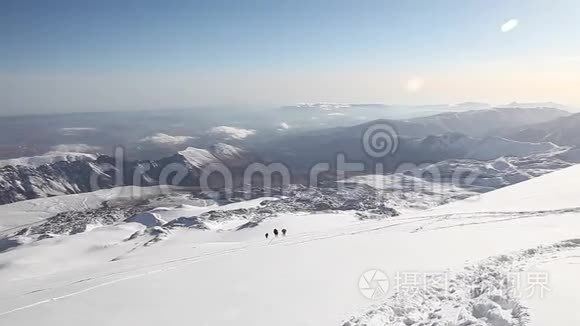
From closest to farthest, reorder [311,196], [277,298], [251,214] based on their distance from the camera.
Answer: [277,298], [251,214], [311,196]

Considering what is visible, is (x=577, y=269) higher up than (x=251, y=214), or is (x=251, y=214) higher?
(x=577, y=269)

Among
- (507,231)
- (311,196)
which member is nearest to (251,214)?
(311,196)

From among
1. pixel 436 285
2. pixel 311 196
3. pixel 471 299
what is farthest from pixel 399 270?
pixel 311 196

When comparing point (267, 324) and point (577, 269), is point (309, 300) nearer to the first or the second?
point (267, 324)

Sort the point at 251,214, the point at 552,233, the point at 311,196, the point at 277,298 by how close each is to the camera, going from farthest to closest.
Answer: the point at 311,196, the point at 251,214, the point at 552,233, the point at 277,298

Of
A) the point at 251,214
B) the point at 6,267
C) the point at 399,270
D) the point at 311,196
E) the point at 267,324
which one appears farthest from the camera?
the point at 311,196

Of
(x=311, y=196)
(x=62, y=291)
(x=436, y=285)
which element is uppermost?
(x=436, y=285)

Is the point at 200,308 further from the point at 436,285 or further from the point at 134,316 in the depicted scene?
the point at 436,285

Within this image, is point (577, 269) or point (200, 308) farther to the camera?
point (577, 269)

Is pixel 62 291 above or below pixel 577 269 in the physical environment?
below
